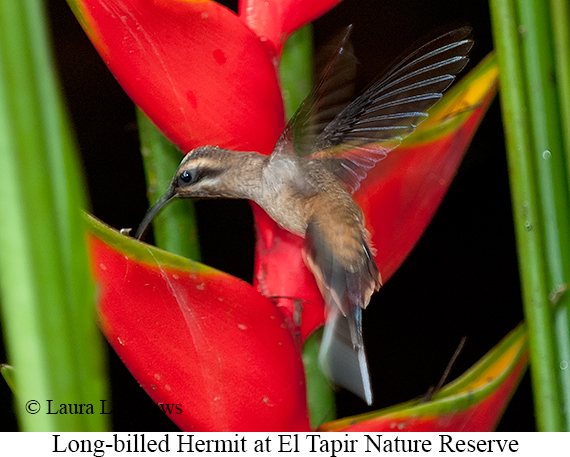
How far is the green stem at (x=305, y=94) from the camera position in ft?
0.93

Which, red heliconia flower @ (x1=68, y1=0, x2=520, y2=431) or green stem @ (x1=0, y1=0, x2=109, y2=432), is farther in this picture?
red heliconia flower @ (x1=68, y1=0, x2=520, y2=431)

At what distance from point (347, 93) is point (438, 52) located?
0.17 ft

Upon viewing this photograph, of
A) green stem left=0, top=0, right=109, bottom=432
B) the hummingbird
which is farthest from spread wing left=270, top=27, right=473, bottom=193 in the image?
green stem left=0, top=0, right=109, bottom=432

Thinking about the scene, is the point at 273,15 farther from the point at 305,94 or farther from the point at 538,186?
the point at 538,186

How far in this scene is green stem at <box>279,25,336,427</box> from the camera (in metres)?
0.28

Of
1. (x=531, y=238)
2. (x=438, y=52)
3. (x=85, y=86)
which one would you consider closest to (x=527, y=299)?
(x=531, y=238)

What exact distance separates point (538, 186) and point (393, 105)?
0.12 metres

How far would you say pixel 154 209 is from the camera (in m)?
0.29

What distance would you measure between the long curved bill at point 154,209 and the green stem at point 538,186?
21cm

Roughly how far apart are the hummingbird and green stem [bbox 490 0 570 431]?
0.05m

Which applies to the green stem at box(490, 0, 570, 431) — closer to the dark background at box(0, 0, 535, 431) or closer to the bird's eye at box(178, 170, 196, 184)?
the dark background at box(0, 0, 535, 431)
